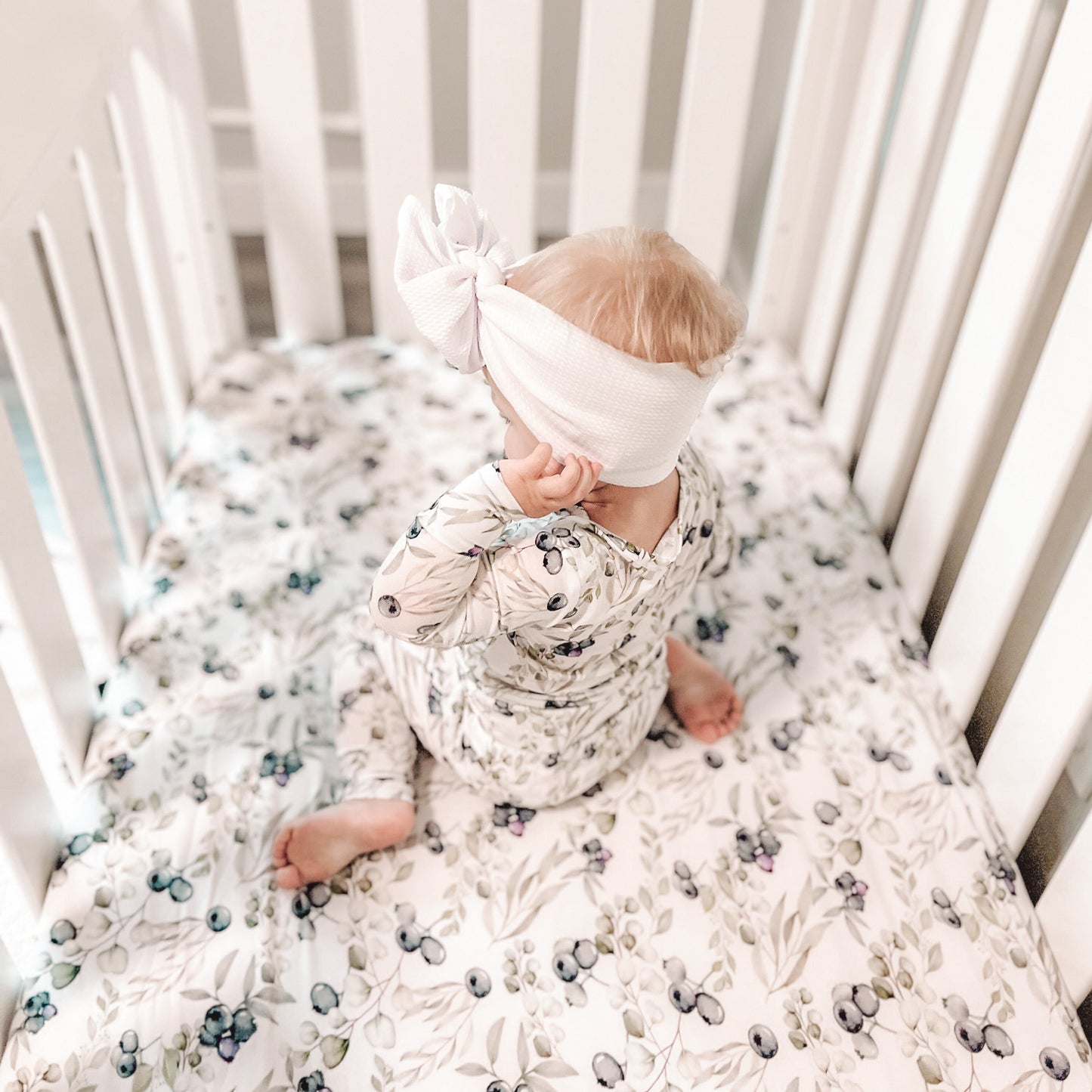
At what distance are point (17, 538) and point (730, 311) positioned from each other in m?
0.57

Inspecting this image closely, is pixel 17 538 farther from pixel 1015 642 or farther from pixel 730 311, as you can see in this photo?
pixel 1015 642

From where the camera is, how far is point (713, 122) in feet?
4.42

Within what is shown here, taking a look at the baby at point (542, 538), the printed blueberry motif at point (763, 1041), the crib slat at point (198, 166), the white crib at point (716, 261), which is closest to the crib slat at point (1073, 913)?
the white crib at point (716, 261)

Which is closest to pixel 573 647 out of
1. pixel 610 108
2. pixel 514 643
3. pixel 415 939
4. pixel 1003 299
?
pixel 514 643

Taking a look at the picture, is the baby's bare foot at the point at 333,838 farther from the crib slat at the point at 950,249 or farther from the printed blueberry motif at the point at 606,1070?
the crib slat at the point at 950,249

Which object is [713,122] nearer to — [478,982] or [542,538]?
[542,538]

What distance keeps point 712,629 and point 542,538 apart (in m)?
0.44

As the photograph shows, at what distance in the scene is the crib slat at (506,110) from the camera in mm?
1251

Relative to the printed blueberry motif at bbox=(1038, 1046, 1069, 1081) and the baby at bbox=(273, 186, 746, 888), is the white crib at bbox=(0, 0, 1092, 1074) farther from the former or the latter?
the baby at bbox=(273, 186, 746, 888)

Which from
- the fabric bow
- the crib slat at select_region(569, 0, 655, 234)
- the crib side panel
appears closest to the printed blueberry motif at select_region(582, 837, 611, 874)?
the fabric bow

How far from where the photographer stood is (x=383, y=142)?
133 centimetres

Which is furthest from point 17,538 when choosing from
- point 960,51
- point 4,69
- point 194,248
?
point 960,51

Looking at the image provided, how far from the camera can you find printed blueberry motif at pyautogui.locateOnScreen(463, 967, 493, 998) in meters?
0.81

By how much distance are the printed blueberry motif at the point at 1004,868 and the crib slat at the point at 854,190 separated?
704mm
